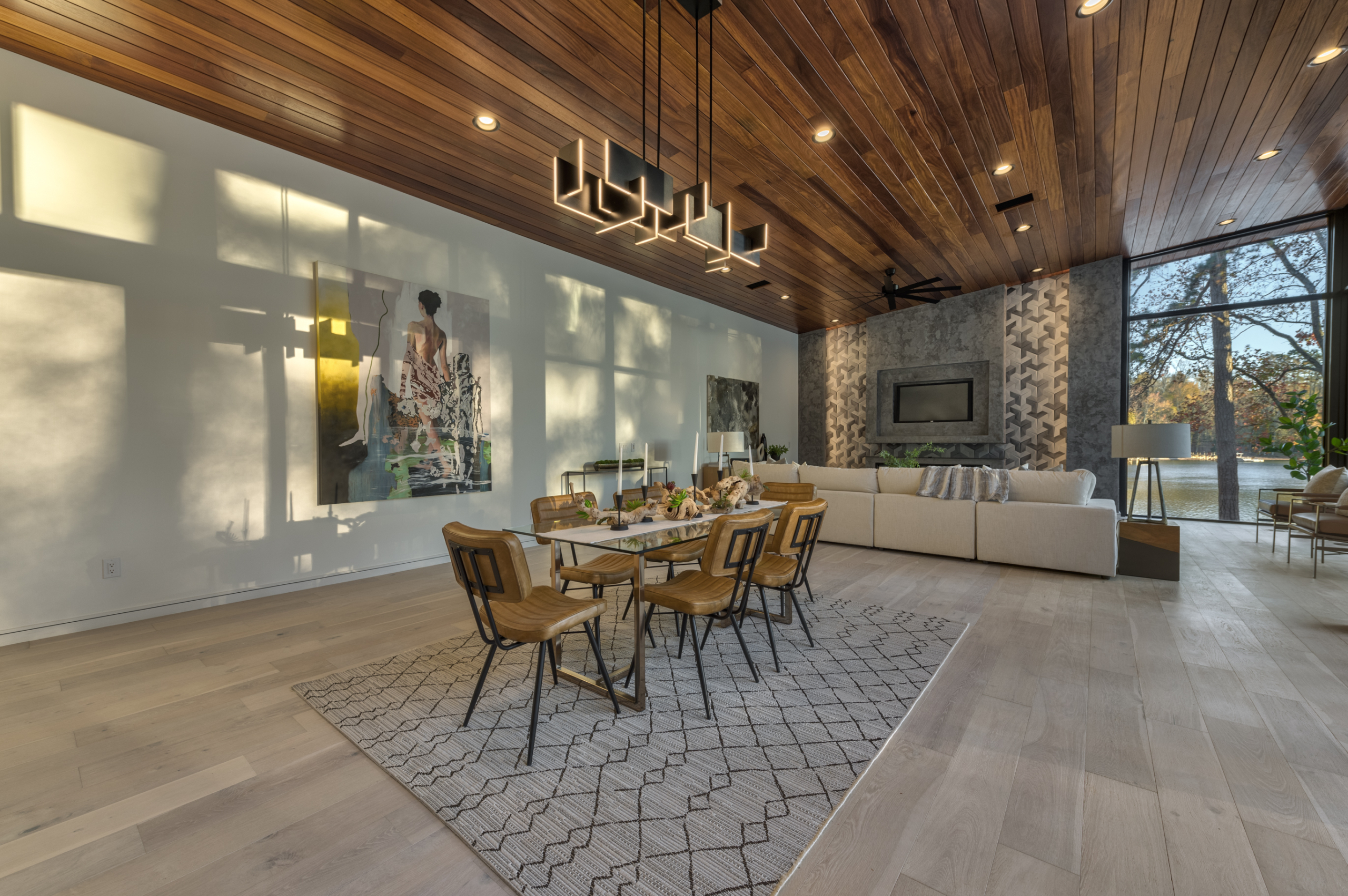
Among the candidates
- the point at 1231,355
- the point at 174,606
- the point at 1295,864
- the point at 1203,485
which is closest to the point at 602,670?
the point at 1295,864

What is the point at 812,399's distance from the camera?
1013 cm

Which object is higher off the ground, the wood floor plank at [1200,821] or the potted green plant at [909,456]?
the potted green plant at [909,456]

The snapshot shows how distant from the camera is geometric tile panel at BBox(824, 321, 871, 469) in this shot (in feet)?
31.3

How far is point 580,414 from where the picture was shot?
6.01 metres

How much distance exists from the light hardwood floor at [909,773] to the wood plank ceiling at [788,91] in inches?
127

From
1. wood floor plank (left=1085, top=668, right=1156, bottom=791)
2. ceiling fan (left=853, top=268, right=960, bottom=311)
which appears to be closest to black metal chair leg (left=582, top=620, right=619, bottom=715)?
wood floor plank (left=1085, top=668, right=1156, bottom=791)

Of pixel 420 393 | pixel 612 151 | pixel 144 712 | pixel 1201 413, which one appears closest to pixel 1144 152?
pixel 1201 413

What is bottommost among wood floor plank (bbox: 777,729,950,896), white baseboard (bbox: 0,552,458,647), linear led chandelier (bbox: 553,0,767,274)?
wood floor plank (bbox: 777,729,950,896)

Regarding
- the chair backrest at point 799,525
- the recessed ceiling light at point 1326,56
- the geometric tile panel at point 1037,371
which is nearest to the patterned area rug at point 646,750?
the chair backrest at point 799,525

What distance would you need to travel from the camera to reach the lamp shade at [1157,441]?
4.45m

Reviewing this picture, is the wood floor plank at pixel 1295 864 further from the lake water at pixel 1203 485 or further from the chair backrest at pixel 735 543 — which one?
the lake water at pixel 1203 485

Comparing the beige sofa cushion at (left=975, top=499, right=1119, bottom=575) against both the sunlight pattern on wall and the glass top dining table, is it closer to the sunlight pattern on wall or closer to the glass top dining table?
the glass top dining table

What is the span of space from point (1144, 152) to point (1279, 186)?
7.47 feet

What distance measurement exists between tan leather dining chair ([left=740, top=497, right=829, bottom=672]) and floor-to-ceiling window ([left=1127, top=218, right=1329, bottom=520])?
273 inches
